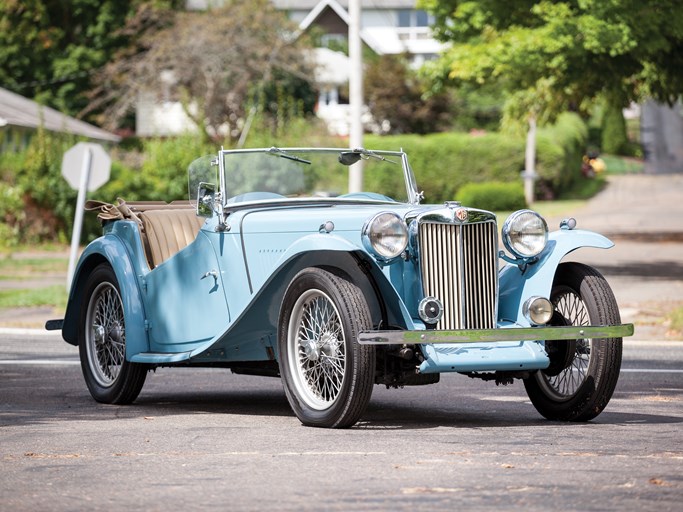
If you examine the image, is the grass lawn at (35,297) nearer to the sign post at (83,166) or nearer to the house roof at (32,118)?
the sign post at (83,166)

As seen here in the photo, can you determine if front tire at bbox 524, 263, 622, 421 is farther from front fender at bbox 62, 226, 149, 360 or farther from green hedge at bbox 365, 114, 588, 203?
green hedge at bbox 365, 114, 588, 203

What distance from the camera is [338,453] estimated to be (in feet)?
23.6

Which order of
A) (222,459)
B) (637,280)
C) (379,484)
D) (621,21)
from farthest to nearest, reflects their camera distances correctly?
(637,280) → (621,21) → (222,459) → (379,484)

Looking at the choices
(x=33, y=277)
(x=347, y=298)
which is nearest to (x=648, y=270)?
(x=33, y=277)

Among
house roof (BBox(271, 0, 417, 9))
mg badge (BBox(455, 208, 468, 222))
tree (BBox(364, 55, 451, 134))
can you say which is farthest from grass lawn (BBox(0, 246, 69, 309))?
house roof (BBox(271, 0, 417, 9))

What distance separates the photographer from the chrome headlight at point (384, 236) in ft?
26.8

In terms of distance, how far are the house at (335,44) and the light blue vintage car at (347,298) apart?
36.4 meters

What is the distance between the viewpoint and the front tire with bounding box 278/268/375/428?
25.9ft

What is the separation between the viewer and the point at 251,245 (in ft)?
30.1

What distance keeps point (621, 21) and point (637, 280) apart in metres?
4.19

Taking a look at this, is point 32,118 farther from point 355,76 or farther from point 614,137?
point 355,76

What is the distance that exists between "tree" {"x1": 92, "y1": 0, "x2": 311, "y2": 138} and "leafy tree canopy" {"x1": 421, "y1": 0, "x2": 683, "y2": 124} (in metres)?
26.2

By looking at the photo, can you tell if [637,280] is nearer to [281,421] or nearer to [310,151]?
[310,151]

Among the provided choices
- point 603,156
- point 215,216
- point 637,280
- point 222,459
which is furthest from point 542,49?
point 603,156
